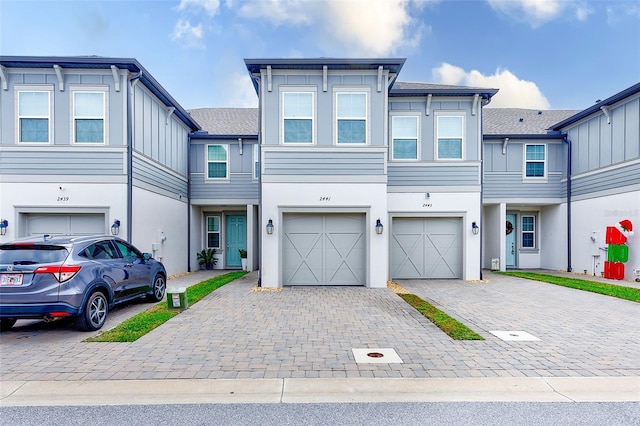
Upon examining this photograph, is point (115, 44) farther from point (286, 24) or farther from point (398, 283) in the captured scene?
point (398, 283)

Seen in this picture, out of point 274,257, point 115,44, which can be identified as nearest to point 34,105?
point 115,44

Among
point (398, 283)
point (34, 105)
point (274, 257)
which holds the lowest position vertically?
point (398, 283)

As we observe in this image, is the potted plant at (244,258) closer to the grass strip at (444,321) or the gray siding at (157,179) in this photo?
the gray siding at (157,179)

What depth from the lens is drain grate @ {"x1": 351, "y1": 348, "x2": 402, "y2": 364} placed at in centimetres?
478

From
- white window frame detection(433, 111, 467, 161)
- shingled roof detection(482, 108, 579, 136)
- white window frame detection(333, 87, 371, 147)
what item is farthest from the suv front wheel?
shingled roof detection(482, 108, 579, 136)

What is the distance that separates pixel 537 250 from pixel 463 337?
13.4 metres

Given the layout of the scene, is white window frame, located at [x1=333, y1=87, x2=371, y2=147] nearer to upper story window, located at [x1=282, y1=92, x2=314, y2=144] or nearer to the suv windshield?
upper story window, located at [x1=282, y1=92, x2=314, y2=144]

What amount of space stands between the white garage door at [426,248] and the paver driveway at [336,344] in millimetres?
A: 3712

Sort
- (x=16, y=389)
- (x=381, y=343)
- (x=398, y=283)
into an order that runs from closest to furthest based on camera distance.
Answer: (x=16, y=389)
(x=381, y=343)
(x=398, y=283)

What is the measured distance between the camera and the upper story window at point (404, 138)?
1223 cm

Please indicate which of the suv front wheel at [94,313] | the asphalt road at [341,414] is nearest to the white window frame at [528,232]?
the asphalt road at [341,414]

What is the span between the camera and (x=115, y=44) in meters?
12.1

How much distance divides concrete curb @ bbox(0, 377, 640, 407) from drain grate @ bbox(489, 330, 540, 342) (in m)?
1.45

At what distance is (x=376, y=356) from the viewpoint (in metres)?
4.97
